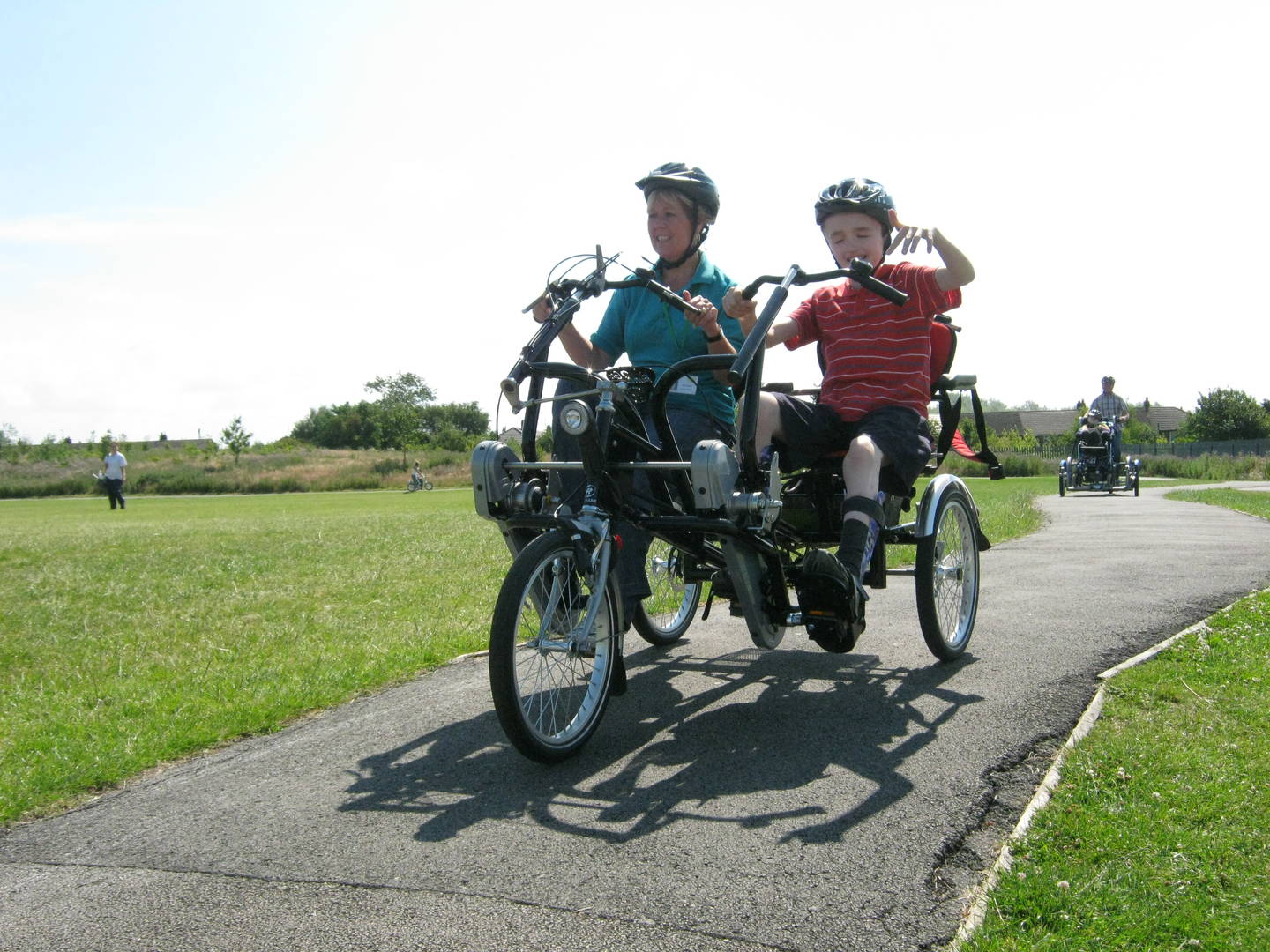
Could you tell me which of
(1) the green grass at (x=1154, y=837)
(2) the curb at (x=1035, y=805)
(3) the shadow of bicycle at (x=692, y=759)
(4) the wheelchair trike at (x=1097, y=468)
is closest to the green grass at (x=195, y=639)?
(3) the shadow of bicycle at (x=692, y=759)

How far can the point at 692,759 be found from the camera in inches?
138

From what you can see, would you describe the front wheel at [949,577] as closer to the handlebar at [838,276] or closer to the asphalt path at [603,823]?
the asphalt path at [603,823]

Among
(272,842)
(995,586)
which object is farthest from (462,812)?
(995,586)

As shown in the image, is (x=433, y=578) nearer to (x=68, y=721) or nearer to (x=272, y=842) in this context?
(x=68, y=721)

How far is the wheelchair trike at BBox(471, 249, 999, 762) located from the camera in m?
3.43

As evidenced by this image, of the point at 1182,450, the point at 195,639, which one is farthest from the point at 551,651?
the point at 1182,450

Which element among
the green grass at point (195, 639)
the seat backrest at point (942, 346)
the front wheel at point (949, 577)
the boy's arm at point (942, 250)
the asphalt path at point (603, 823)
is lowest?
the asphalt path at point (603, 823)

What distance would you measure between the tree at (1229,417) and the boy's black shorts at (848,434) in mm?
69285

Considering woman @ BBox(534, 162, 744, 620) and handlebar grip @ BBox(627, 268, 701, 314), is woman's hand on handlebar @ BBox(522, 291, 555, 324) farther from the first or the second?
handlebar grip @ BBox(627, 268, 701, 314)

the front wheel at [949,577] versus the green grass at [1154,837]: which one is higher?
the front wheel at [949,577]

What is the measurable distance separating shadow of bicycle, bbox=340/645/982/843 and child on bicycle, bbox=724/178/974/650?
34.3 inches

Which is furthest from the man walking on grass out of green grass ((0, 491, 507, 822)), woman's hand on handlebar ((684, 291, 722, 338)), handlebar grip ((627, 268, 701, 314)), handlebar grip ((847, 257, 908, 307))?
handlebar grip ((847, 257, 908, 307))

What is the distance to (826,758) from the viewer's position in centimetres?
346

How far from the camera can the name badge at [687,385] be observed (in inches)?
175
